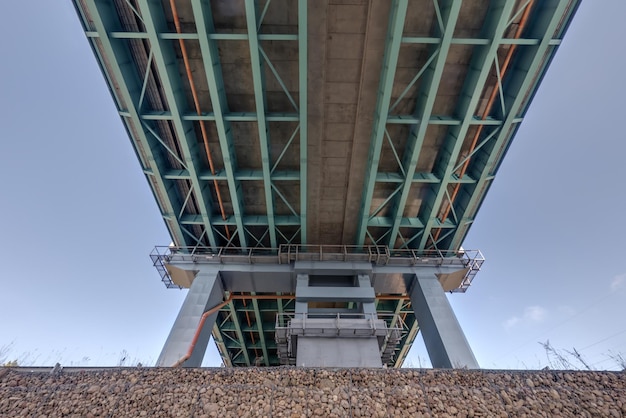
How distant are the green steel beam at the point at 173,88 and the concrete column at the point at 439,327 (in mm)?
10620

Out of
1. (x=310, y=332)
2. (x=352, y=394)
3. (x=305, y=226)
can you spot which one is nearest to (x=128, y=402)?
(x=352, y=394)

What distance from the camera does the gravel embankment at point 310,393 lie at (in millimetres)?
5641

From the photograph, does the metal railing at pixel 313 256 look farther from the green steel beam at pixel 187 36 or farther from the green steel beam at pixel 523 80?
the green steel beam at pixel 187 36

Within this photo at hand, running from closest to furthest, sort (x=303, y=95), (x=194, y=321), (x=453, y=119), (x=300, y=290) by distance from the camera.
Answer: (x=303, y=95)
(x=453, y=119)
(x=194, y=321)
(x=300, y=290)

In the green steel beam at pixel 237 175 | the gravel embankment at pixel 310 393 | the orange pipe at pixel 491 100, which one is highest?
the orange pipe at pixel 491 100

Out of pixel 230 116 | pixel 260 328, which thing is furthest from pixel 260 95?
pixel 260 328

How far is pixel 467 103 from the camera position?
10.1 metres

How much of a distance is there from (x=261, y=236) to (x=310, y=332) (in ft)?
19.8

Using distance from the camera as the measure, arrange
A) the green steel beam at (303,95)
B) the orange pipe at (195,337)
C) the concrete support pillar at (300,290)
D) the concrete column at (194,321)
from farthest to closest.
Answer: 1. the concrete support pillar at (300,290)
2. the concrete column at (194,321)
3. the orange pipe at (195,337)
4. the green steel beam at (303,95)

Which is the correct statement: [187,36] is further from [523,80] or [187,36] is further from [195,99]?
[523,80]

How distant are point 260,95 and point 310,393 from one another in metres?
8.74

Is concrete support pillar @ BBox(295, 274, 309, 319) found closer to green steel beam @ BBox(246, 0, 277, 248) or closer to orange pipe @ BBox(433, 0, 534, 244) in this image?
green steel beam @ BBox(246, 0, 277, 248)

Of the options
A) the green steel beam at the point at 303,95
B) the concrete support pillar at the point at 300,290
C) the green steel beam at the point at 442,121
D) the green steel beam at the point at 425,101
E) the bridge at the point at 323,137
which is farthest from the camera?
the concrete support pillar at the point at 300,290

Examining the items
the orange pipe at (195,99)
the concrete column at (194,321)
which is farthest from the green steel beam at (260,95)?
the concrete column at (194,321)
